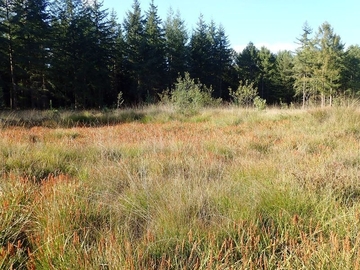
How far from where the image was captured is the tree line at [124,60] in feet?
71.2

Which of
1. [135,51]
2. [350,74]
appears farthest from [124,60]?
[350,74]

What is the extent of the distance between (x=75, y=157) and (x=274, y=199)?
3089 millimetres

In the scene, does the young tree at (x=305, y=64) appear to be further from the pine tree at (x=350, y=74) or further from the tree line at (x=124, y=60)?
the pine tree at (x=350, y=74)

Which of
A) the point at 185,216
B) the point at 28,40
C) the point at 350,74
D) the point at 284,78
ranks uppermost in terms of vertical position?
the point at 28,40

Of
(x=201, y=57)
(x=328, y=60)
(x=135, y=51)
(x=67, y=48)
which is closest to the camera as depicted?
(x=67, y=48)

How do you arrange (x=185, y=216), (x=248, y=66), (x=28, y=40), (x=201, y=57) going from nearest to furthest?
(x=185, y=216) < (x=28, y=40) < (x=201, y=57) < (x=248, y=66)

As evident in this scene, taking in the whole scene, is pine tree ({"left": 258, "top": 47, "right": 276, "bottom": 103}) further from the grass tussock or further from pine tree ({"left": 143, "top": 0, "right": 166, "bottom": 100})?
the grass tussock

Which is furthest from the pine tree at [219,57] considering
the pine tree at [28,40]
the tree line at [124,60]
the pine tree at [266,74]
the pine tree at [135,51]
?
the pine tree at [28,40]

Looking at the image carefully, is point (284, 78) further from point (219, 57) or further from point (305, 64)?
point (219, 57)

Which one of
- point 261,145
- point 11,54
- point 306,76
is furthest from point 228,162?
point 306,76

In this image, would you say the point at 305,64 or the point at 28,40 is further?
the point at 305,64

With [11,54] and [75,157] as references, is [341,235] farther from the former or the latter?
[11,54]

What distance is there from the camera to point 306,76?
38.6 metres

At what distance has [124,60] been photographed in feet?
101
